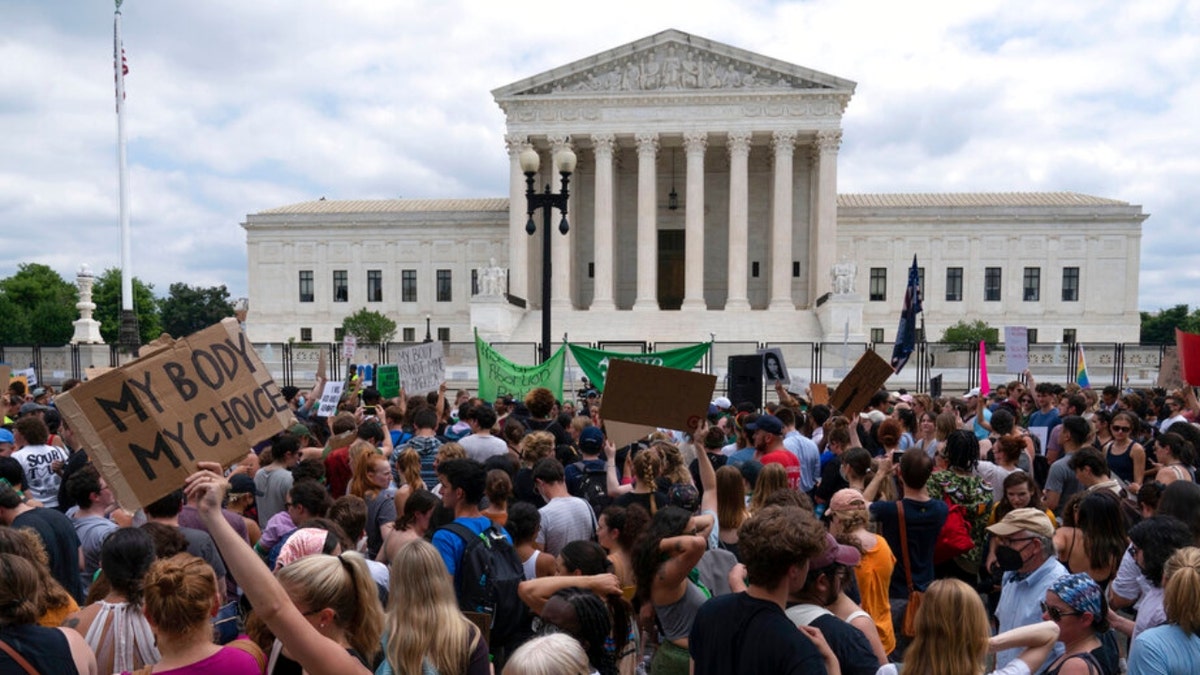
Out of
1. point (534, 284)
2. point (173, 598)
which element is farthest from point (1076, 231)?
point (173, 598)

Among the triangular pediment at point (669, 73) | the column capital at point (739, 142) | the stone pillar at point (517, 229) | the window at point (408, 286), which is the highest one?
the triangular pediment at point (669, 73)

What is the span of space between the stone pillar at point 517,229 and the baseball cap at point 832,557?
45.0 meters

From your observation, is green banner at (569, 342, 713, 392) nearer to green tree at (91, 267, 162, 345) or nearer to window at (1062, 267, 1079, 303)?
window at (1062, 267, 1079, 303)

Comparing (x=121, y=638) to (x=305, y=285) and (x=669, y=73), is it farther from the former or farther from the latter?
(x=305, y=285)

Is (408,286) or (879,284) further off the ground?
(879,284)

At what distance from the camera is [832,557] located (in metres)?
3.78

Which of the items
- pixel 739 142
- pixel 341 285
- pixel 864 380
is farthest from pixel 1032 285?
pixel 864 380

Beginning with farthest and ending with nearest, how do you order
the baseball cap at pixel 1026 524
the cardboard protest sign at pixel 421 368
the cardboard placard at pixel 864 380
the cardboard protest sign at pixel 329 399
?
the cardboard protest sign at pixel 421 368, the cardboard protest sign at pixel 329 399, the cardboard placard at pixel 864 380, the baseball cap at pixel 1026 524

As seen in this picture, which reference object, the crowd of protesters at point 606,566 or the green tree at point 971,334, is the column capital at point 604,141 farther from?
the crowd of protesters at point 606,566

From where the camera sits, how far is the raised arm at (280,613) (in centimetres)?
303

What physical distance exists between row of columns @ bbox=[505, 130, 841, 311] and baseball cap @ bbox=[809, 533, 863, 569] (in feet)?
141

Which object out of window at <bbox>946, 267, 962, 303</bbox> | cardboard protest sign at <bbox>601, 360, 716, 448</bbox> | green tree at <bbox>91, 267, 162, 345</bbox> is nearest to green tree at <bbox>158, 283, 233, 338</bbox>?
green tree at <bbox>91, 267, 162, 345</bbox>

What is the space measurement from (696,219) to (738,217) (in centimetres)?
236

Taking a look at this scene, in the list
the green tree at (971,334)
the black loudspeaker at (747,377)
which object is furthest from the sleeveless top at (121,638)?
the green tree at (971,334)
